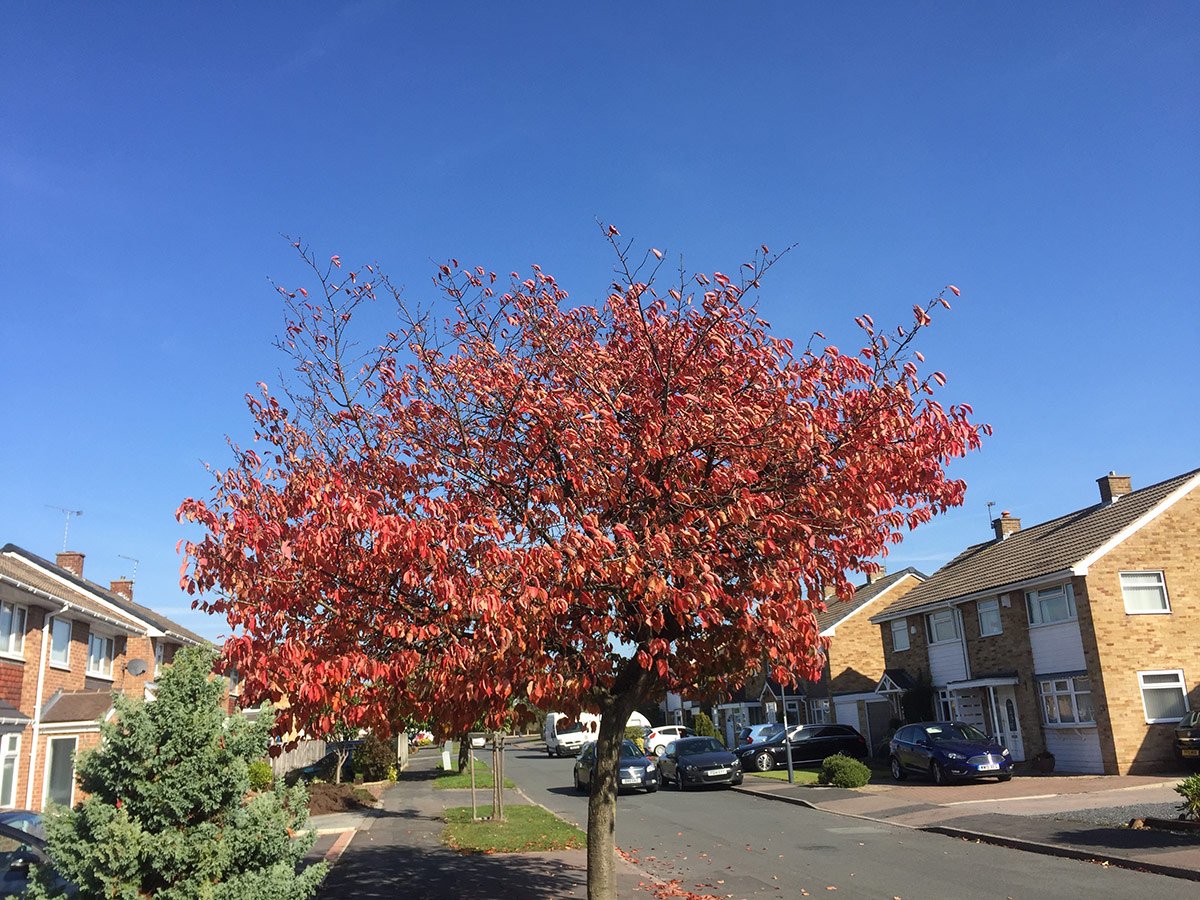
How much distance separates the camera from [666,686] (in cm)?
987

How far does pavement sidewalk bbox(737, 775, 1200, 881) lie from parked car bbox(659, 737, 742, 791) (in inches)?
23.0

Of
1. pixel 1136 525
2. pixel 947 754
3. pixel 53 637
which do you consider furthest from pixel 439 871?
pixel 1136 525

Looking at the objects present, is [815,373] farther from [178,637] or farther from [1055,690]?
[178,637]

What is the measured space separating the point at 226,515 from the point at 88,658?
23.7 meters

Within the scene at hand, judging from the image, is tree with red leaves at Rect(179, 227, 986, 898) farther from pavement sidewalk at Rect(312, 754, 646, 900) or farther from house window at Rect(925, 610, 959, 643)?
house window at Rect(925, 610, 959, 643)

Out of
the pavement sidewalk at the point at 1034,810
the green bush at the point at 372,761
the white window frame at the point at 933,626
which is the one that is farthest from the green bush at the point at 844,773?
the green bush at the point at 372,761

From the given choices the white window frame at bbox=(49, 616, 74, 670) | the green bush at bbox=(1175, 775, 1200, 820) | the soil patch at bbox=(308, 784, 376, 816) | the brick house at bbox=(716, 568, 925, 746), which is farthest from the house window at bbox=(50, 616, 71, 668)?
the brick house at bbox=(716, 568, 925, 746)

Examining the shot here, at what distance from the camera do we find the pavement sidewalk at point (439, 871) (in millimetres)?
12023

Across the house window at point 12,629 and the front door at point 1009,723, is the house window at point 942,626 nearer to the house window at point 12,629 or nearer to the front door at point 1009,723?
the front door at point 1009,723

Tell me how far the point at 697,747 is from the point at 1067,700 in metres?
10.9

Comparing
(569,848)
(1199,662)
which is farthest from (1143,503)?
(569,848)

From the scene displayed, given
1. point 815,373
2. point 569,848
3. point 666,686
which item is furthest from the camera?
point 569,848

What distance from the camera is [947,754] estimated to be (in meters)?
24.6

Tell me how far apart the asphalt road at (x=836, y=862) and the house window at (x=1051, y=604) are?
10.7 meters
